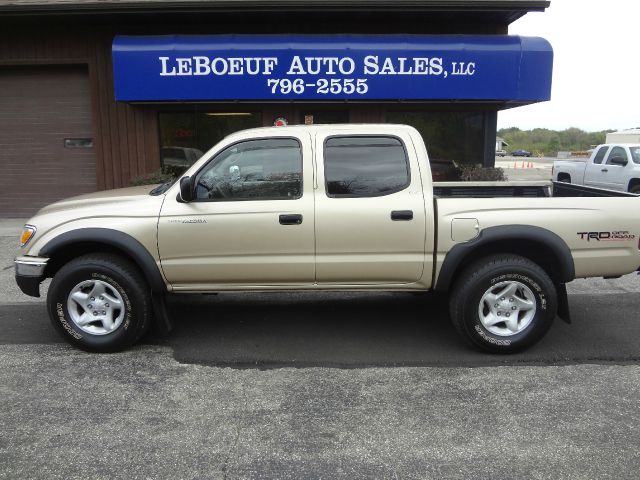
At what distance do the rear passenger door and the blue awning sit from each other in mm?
5847

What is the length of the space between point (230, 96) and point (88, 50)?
11.3ft

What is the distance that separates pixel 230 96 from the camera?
1017 cm

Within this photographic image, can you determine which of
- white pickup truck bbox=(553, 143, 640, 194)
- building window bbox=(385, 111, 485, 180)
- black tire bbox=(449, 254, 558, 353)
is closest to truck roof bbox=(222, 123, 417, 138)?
black tire bbox=(449, 254, 558, 353)

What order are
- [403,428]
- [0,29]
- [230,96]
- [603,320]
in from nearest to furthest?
[403,428] → [603,320] → [230,96] → [0,29]

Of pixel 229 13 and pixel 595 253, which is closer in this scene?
pixel 595 253

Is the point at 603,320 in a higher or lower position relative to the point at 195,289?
lower

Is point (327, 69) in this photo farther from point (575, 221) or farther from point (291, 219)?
point (575, 221)

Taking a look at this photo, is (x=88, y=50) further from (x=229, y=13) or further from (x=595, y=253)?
(x=595, y=253)

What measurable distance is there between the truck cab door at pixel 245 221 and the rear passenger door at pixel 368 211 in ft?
0.40

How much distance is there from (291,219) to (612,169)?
41.8ft

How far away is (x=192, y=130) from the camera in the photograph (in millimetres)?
11641

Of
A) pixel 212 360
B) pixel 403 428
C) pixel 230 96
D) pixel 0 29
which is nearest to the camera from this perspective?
pixel 403 428

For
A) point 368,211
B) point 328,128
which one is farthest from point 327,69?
point 368,211

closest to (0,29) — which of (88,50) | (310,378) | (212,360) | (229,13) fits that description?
(88,50)
